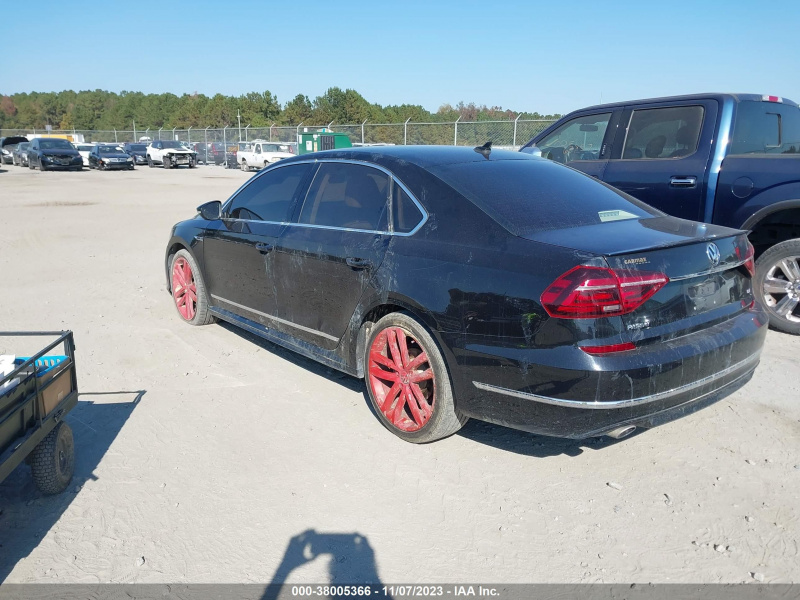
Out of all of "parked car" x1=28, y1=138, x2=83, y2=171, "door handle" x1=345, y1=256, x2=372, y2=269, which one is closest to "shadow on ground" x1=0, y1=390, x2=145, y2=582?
"door handle" x1=345, y1=256, x2=372, y2=269

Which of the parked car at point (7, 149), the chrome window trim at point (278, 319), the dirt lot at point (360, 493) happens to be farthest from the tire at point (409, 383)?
the parked car at point (7, 149)

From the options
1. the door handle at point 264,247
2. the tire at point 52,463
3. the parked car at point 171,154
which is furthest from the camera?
the parked car at point 171,154

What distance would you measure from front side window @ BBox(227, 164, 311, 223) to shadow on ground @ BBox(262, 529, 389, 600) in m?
2.54

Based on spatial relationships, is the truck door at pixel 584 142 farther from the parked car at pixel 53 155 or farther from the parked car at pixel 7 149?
the parked car at pixel 7 149

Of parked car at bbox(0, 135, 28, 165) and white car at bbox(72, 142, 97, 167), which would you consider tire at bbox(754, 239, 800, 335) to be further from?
parked car at bbox(0, 135, 28, 165)

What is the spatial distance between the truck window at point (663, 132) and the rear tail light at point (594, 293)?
363 centimetres

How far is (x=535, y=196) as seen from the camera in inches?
148

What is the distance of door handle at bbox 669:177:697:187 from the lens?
5797 mm

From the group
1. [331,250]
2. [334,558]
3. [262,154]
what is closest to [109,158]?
[262,154]

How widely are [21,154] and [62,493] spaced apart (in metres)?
40.2

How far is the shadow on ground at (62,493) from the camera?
289 centimetres

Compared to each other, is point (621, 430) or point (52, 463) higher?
point (621, 430)

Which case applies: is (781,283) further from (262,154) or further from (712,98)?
(262,154)

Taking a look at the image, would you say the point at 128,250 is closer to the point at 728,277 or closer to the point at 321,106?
the point at 728,277
